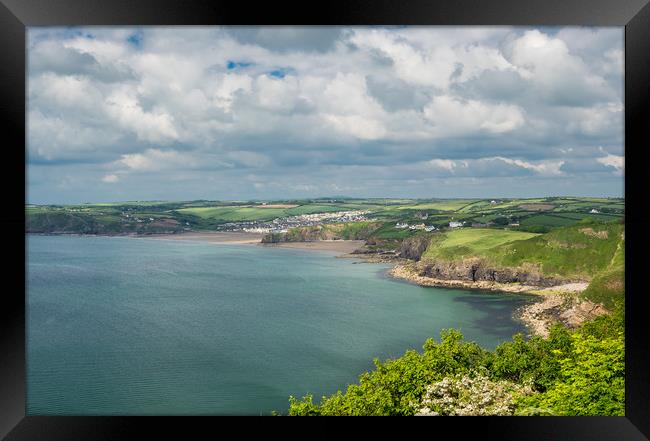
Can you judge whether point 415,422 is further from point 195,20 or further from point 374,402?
point 374,402

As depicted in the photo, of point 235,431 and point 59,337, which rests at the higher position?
point 235,431

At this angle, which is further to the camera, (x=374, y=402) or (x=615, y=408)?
(x=374, y=402)

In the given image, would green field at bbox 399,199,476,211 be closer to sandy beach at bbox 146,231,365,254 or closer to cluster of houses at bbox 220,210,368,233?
cluster of houses at bbox 220,210,368,233

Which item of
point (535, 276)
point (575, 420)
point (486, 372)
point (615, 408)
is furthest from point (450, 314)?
point (575, 420)

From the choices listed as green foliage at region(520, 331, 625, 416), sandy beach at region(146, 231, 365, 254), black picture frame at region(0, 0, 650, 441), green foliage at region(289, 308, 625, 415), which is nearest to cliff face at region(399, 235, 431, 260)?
sandy beach at region(146, 231, 365, 254)

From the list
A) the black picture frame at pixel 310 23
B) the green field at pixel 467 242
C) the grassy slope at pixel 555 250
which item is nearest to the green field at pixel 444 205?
the green field at pixel 467 242

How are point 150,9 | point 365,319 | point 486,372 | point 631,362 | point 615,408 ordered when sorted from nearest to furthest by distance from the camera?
point 150,9, point 631,362, point 615,408, point 486,372, point 365,319
